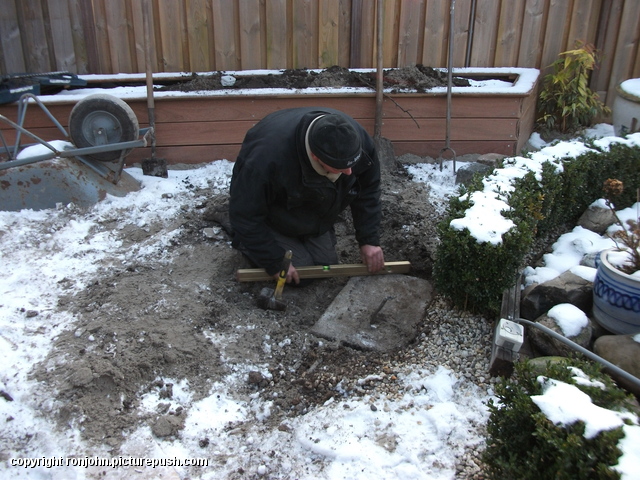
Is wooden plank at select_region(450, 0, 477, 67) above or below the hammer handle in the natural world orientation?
above

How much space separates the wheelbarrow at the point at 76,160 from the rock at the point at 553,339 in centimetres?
352

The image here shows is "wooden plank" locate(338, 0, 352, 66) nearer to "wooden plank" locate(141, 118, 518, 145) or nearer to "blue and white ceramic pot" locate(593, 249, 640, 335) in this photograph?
"wooden plank" locate(141, 118, 518, 145)

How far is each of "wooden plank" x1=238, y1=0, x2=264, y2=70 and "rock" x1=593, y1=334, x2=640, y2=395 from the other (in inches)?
197

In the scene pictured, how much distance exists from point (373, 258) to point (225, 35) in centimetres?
388

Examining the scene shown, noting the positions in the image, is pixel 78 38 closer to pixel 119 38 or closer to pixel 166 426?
pixel 119 38

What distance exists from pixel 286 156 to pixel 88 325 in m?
1.56

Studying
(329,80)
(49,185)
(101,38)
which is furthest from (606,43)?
(49,185)

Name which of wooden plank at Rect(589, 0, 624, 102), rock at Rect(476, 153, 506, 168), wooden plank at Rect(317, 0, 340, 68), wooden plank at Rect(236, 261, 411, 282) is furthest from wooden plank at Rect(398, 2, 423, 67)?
wooden plank at Rect(236, 261, 411, 282)

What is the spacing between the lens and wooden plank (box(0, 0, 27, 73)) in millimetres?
6031

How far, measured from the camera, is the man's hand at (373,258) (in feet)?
12.6

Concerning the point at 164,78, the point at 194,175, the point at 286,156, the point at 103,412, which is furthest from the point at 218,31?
the point at 103,412

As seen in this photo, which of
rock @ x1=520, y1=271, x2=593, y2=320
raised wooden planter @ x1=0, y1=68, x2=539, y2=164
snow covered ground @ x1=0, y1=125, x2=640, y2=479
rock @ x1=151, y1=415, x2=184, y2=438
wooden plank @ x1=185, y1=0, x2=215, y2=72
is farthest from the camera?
wooden plank @ x1=185, y1=0, x2=215, y2=72

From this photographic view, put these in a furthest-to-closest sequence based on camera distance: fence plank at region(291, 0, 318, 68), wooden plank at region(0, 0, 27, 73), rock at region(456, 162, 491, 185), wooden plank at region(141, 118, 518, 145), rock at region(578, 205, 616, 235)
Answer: fence plank at region(291, 0, 318, 68), wooden plank at region(0, 0, 27, 73), wooden plank at region(141, 118, 518, 145), rock at region(456, 162, 491, 185), rock at region(578, 205, 616, 235)

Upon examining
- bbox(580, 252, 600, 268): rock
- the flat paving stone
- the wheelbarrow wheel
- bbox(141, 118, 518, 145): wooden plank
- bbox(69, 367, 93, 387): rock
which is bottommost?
the flat paving stone
